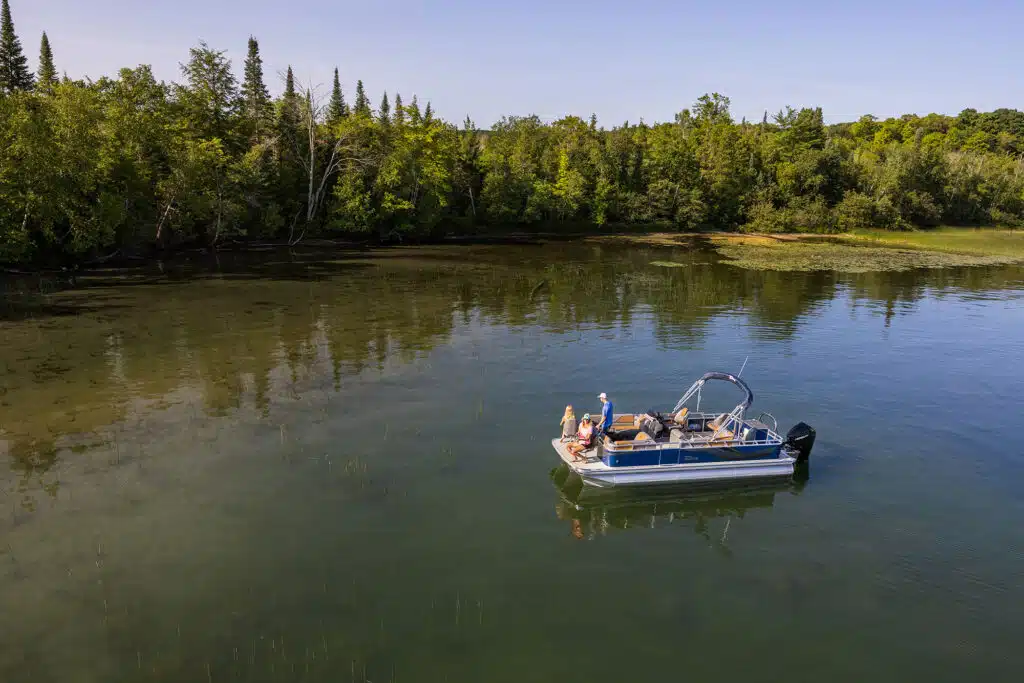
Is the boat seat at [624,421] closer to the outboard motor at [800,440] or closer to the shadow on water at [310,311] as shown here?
the outboard motor at [800,440]

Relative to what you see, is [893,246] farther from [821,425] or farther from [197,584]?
[197,584]

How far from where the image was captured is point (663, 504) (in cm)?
2086

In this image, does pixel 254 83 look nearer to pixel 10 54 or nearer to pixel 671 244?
pixel 10 54

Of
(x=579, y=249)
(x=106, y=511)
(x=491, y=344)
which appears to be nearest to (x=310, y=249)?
(x=579, y=249)

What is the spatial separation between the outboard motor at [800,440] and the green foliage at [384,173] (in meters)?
55.0

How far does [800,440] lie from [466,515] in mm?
12331

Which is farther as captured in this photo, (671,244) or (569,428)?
(671,244)

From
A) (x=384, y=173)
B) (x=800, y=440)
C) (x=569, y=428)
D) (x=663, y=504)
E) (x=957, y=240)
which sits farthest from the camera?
(x=957, y=240)

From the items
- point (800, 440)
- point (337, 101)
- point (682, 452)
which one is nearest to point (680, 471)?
point (682, 452)

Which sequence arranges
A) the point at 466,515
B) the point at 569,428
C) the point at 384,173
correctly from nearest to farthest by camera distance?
1. the point at 466,515
2. the point at 569,428
3. the point at 384,173

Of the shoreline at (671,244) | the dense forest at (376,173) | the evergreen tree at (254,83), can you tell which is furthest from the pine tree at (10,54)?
the shoreline at (671,244)

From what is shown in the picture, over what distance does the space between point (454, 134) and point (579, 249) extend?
30.3 meters

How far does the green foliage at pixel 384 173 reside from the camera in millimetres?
53281

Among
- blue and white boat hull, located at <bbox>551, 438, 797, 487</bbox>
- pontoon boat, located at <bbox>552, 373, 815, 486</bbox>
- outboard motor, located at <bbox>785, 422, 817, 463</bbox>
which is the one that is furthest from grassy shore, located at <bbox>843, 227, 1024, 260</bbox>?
blue and white boat hull, located at <bbox>551, 438, 797, 487</bbox>
